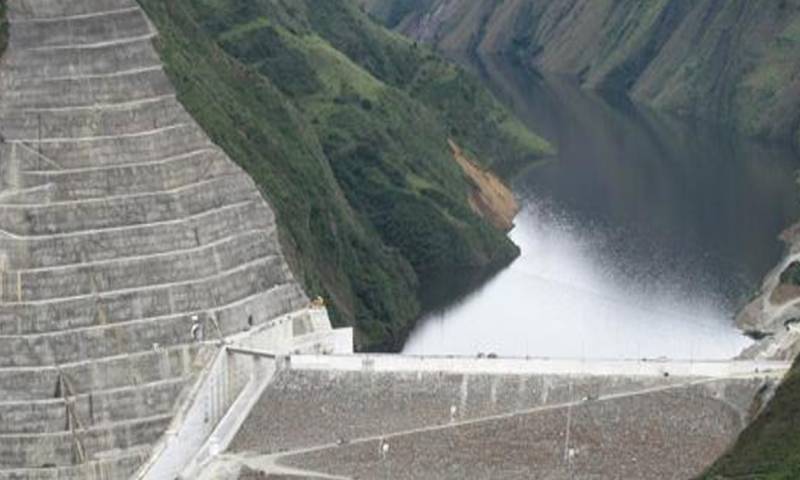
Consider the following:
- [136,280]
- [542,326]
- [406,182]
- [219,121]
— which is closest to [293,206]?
[219,121]

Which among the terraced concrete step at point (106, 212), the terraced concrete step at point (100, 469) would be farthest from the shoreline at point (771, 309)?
the terraced concrete step at point (100, 469)

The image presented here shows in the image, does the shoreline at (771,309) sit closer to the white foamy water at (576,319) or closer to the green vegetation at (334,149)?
the white foamy water at (576,319)

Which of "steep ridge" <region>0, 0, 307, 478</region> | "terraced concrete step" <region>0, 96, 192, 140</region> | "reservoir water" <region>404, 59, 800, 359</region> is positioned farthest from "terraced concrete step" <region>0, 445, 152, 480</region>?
"reservoir water" <region>404, 59, 800, 359</region>

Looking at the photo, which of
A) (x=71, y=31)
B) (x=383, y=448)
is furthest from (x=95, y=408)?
(x=71, y=31)

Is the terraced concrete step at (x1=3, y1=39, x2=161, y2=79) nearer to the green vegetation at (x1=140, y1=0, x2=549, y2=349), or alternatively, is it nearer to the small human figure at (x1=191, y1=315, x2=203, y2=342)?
the small human figure at (x1=191, y1=315, x2=203, y2=342)

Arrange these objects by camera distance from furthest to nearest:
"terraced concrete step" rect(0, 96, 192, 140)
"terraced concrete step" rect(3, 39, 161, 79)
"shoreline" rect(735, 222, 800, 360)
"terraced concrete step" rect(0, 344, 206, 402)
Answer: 1. "shoreline" rect(735, 222, 800, 360)
2. "terraced concrete step" rect(3, 39, 161, 79)
3. "terraced concrete step" rect(0, 96, 192, 140)
4. "terraced concrete step" rect(0, 344, 206, 402)

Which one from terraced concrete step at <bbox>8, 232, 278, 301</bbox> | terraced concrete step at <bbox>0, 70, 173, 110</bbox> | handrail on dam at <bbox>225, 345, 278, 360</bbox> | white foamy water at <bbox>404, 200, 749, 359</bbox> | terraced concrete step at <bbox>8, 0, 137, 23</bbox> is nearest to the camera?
terraced concrete step at <bbox>8, 232, 278, 301</bbox>
